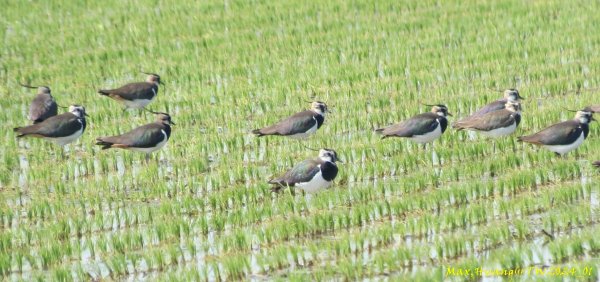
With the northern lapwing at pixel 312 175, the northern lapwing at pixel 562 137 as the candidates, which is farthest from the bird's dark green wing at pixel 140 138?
the northern lapwing at pixel 562 137

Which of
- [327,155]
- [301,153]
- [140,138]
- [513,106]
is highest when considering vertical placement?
[140,138]

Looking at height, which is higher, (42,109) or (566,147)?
(42,109)

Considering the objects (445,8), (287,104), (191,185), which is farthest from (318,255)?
(445,8)

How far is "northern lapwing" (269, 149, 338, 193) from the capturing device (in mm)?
10578

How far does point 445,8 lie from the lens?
20062mm

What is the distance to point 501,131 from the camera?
11961 millimetres

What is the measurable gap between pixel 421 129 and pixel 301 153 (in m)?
1.43

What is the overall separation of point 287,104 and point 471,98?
2.50 metres

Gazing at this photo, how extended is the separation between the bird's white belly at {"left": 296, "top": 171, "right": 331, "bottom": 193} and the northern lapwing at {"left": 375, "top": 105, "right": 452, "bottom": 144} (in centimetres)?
159

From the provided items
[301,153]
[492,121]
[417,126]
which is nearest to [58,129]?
[301,153]

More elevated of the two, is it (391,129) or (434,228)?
(391,129)

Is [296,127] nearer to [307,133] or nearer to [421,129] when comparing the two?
[307,133]

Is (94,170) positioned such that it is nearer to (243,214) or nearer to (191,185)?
(191,185)

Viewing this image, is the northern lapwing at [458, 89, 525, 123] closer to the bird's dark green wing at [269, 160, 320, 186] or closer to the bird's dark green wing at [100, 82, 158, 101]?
the bird's dark green wing at [269, 160, 320, 186]
